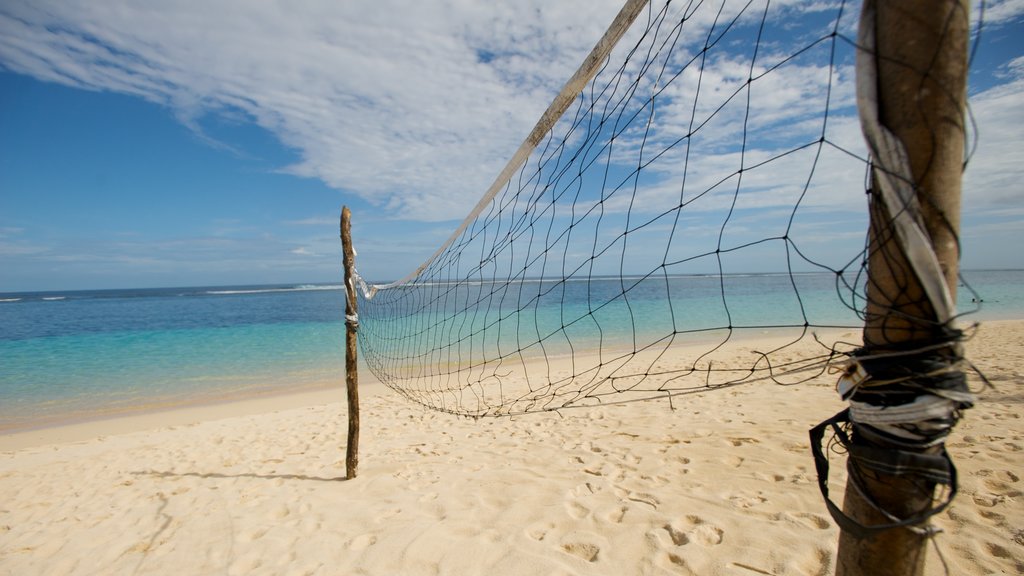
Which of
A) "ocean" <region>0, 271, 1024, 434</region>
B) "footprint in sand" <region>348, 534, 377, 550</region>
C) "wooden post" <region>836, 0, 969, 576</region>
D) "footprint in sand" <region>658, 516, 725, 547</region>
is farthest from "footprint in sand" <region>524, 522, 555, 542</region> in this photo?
"wooden post" <region>836, 0, 969, 576</region>

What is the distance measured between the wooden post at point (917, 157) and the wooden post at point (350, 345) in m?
3.77

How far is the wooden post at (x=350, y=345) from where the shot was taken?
3.91 m

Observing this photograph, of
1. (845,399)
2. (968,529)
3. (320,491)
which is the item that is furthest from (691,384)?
(845,399)

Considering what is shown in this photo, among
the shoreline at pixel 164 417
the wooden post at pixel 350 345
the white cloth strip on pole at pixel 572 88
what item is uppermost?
the white cloth strip on pole at pixel 572 88

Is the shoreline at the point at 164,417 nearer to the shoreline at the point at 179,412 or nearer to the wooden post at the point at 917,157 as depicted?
the shoreline at the point at 179,412

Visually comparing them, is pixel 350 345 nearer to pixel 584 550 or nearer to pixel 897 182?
Answer: pixel 584 550

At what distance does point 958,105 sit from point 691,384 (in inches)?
261

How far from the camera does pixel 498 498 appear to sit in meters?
3.20

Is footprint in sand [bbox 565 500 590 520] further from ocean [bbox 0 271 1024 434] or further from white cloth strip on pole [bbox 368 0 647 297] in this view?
white cloth strip on pole [bbox 368 0 647 297]

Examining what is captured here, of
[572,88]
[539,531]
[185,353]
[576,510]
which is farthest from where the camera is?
[185,353]

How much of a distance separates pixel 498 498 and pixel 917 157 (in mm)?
3034

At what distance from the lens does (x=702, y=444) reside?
3.92 meters

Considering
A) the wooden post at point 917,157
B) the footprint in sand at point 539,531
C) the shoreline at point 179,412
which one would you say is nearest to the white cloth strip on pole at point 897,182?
the wooden post at point 917,157

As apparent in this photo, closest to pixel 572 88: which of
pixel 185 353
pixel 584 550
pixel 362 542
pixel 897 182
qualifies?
pixel 897 182
